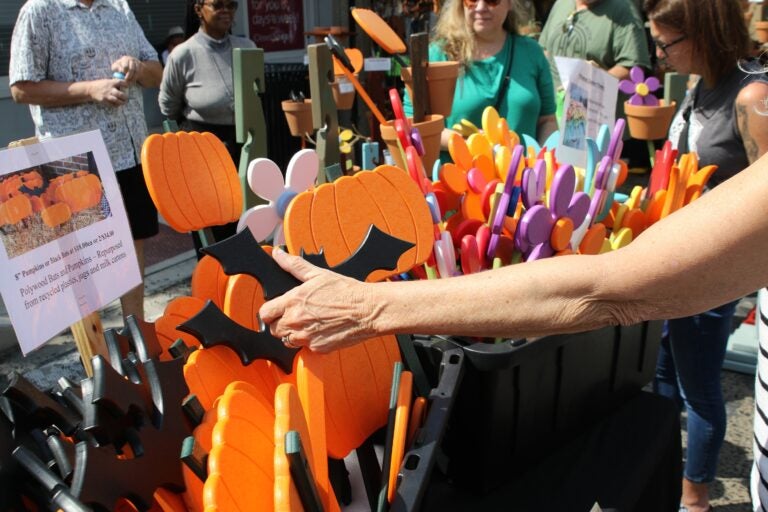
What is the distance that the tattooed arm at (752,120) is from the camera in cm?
138

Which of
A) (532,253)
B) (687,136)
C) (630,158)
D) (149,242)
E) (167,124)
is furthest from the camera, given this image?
(630,158)

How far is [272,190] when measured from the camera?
0.95 m

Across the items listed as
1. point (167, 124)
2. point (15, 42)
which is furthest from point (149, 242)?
point (167, 124)

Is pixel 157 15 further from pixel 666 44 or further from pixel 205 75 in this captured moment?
pixel 666 44

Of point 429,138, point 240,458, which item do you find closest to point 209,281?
point 240,458

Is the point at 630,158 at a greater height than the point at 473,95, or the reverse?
the point at 473,95

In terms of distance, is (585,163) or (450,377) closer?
(450,377)

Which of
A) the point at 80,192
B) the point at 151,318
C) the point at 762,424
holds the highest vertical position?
the point at 80,192

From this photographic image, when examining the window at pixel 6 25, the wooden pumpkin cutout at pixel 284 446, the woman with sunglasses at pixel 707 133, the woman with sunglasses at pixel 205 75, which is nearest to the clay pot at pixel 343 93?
the woman with sunglasses at pixel 707 133

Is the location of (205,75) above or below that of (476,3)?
below

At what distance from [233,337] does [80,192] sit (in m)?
0.33

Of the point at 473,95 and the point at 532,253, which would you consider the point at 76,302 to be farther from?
the point at 473,95

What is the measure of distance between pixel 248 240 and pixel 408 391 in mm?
234

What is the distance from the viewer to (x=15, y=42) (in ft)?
6.45
